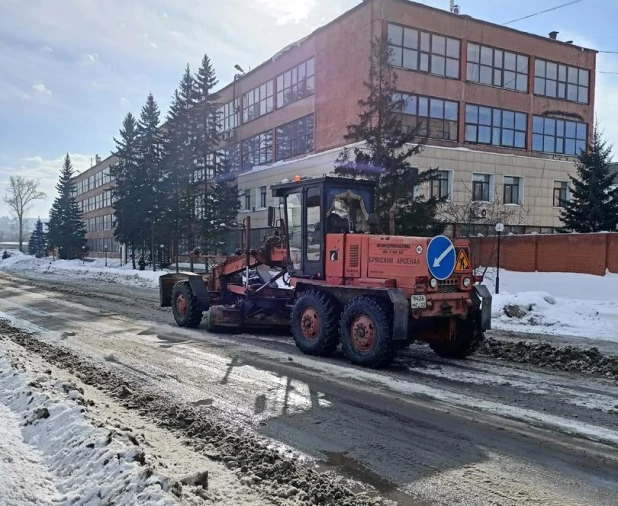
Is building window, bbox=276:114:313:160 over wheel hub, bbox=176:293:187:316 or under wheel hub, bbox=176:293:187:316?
over

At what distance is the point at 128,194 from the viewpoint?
44281mm

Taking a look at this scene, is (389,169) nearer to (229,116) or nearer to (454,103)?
(454,103)

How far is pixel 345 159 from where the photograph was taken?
73.9ft

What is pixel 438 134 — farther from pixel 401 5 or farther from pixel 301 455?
pixel 301 455

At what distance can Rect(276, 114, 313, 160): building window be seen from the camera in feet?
119

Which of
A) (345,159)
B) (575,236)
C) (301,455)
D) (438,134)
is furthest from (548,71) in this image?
(301,455)

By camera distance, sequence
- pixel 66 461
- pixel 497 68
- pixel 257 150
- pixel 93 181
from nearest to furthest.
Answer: pixel 66 461, pixel 497 68, pixel 257 150, pixel 93 181

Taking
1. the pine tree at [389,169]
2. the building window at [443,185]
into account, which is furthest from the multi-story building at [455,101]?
the pine tree at [389,169]

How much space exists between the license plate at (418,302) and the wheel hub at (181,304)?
6298 millimetres

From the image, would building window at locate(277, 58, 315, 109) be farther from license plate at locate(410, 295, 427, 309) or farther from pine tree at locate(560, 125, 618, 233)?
license plate at locate(410, 295, 427, 309)

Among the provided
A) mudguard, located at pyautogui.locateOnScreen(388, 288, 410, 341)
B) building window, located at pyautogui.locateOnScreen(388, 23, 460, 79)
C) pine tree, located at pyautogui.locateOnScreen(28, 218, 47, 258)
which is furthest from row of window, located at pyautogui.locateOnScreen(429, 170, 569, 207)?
pine tree, located at pyautogui.locateOnScreen(28, 218, 47, 258)

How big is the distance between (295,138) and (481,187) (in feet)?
42.0

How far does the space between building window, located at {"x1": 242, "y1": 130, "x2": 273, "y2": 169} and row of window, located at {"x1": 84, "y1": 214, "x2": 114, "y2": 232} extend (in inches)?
1574

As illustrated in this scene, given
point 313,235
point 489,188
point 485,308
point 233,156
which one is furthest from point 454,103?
point 485,308
